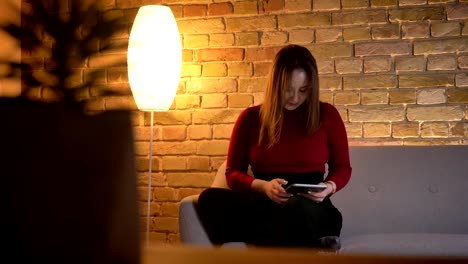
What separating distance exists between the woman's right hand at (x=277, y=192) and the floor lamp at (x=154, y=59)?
1081 millimetres

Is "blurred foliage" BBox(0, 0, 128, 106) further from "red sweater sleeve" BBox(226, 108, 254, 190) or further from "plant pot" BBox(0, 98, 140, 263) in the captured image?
"red sweater sleeve" BBox(226, 108, 254, 190)

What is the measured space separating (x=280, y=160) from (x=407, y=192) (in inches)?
24.4

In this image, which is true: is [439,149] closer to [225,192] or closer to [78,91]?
[225,192]

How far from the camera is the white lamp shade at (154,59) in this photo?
11.8ft

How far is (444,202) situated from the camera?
306 cm

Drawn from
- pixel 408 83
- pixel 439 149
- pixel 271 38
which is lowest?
pixel 439 149

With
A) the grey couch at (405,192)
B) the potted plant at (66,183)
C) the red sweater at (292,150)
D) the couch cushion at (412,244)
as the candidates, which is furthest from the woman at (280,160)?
the potted plant at (66,183)

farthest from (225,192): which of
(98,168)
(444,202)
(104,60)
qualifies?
(98,168)

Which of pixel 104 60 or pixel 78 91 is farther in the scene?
pixel 104 60

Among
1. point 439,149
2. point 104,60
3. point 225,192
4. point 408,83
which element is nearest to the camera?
point 225,192

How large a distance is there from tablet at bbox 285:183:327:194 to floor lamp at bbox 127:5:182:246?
1.14 m

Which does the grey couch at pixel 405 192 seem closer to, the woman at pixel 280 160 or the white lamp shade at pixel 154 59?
the woman at pixel 280 160

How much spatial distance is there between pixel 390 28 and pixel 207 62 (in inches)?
38.5

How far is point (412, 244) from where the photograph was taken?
8.65 feet
